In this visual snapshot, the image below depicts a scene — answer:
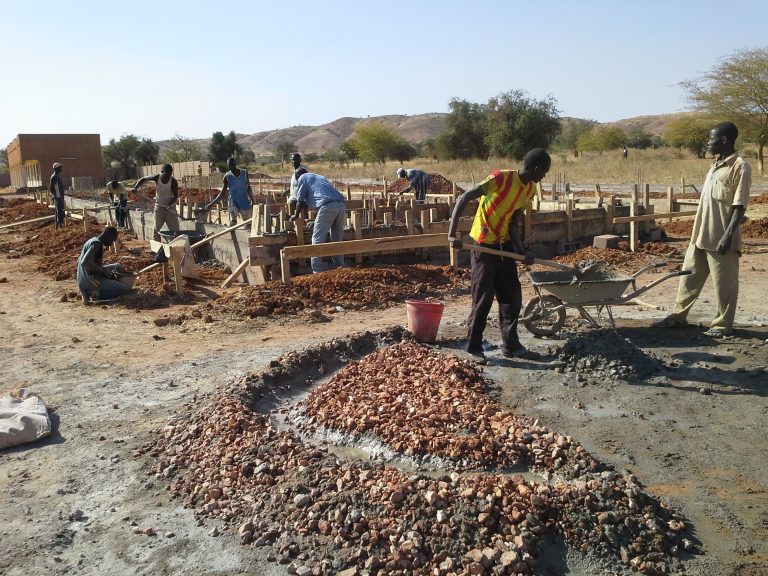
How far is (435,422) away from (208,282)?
Answer: 22.6ft

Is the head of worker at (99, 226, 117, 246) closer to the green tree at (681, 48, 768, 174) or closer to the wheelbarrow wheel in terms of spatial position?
the wheelbarrow wheel

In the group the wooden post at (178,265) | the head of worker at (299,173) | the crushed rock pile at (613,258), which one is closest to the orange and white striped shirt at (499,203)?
the head of worker at (299,173)

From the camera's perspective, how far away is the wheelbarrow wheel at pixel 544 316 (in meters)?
6.49

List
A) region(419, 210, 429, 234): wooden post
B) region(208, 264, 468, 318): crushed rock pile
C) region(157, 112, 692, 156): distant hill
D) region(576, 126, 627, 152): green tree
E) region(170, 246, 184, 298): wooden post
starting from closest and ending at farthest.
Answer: region(208, 264, 468, 318): crushed rock pile
region(170, 246, 184, 298): wooden post
region(419, 210, 429, 234): wooden post
region(576, 126, 627, 152): green tree
region(157, 112, 692, 156): distant hill

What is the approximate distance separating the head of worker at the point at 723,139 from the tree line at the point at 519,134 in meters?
21.6

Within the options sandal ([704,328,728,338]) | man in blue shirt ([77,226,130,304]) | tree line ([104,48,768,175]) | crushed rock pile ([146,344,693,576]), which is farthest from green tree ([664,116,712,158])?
crushed rock pile ([146,344,693,576])

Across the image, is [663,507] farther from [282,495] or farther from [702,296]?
[702,296]

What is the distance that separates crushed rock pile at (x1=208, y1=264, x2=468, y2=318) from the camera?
836 centimetres

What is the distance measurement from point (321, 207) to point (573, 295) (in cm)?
454

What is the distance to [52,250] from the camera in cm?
1466

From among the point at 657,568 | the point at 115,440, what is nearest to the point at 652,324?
the point at 657,568

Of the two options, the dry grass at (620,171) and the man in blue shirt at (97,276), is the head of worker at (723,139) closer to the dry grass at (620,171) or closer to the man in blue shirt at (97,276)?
the man in blue shirt at (97,276)

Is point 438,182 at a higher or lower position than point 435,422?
higher

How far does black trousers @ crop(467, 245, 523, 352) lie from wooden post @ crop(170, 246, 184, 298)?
476 cm
